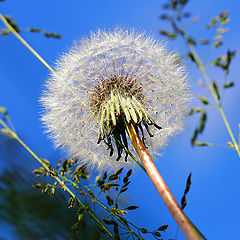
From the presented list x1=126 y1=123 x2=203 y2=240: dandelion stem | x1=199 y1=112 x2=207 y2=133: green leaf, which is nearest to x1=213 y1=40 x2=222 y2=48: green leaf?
x1=199 y1=112 x2=207 y2=133: green leaf

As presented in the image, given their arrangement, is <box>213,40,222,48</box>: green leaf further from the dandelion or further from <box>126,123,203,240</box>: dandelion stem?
the dandelion

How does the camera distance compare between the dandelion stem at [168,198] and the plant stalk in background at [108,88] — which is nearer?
the dandelion stem at [168,198]

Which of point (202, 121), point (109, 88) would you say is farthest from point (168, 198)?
point (109, 88)

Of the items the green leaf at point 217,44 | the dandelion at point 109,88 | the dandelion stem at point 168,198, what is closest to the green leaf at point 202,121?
the green leaf at point 217,44

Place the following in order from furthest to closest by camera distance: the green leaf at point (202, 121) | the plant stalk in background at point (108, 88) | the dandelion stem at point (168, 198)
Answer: the plant stalk in background at point (108, 88) → the dandelion stem at point (168, 198) → the green leaf at point (202, 121)

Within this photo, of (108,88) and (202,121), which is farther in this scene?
(108,88)

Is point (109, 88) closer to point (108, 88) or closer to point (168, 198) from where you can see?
point (108, 88)

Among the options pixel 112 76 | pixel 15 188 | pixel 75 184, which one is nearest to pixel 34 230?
pixel 75 184

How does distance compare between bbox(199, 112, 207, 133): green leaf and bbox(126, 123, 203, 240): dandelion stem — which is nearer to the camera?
bbox(199, 112, 207, 133): green leaf

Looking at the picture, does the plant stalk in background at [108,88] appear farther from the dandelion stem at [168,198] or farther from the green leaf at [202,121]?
the green leaf at [202,121]
